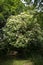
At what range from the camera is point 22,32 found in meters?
23.7

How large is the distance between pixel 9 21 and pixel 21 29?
177cm

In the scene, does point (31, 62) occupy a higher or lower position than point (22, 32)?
lower

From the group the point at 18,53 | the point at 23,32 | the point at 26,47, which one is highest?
the point at 23,32

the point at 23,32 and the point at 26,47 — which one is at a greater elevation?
the point at 23,32

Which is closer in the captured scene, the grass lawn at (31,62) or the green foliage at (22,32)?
the grass lawn at (31,62)

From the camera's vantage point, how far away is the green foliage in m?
23.0

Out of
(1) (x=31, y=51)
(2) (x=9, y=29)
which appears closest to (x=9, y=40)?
(2) (x=9, y=29)

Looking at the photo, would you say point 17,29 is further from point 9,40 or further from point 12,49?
point 12,49

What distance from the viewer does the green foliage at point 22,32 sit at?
2297 cm

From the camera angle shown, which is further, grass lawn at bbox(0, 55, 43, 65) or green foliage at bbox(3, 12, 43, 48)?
green foliage at bbox(3, 12, 43, 48)

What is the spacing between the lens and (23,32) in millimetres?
23688

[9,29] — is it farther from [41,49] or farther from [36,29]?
[41,49]

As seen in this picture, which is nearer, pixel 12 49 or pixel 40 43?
pixel 40 43

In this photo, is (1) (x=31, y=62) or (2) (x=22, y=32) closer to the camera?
(1) (x=31, y=62)
